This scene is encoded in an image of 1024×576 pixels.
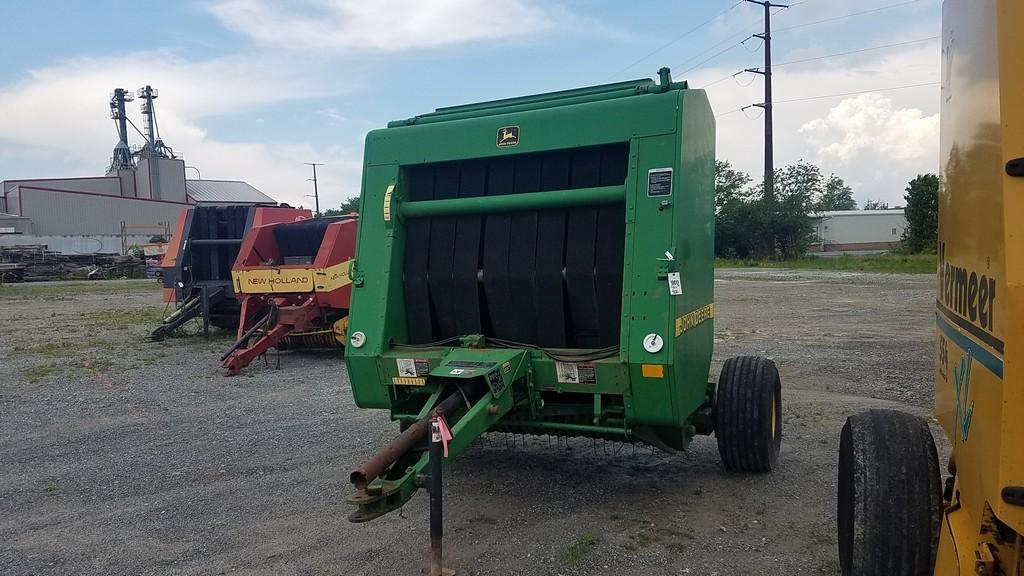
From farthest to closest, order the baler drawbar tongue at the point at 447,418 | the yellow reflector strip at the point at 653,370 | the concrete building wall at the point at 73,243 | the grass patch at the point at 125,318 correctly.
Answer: the concrete building wall at the point at 73,243 → the grass patch at the point at 125,318 → the yellow reflector strip at the point at 653,370 → the baler drawbar tongue at the point at 447,418

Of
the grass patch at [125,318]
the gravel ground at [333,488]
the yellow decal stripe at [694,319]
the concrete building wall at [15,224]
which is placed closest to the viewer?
the gravel ground at [333,488]

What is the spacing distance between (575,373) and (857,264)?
111 feet

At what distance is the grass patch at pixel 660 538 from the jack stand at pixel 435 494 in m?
1.22

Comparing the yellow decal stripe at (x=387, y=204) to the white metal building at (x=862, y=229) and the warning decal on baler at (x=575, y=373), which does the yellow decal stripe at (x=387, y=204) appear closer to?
the warning decal on baler at (x=575, y=373)

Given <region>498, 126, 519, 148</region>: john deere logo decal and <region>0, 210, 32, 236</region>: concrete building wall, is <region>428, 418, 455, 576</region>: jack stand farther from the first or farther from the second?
<region>0, 210, 32, 236</region>: concrete building wall

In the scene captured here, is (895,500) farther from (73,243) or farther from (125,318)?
(73,243)

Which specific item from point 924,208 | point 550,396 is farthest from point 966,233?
point 924,208

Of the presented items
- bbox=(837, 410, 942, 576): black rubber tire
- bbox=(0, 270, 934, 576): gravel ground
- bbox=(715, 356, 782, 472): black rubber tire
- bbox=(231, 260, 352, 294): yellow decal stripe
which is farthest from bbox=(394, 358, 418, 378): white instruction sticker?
bbox=(231, 260, 352, 294): yellow decal stripe

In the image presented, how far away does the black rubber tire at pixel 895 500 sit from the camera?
2877 mm

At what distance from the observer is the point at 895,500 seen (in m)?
2.92

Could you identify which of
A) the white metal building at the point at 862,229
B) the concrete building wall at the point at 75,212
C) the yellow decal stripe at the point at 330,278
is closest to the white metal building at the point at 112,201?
the concrete building wall at the point at 75,212

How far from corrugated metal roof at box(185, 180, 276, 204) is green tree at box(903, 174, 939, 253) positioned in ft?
142

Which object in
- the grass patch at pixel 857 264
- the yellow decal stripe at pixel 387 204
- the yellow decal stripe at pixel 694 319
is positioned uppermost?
the yellow decal stripe at pixel 387 204

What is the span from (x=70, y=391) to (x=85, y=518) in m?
4.93
